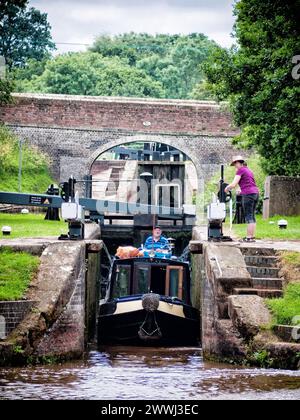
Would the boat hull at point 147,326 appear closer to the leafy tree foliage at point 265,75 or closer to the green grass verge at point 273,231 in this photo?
the green grass verge at point 273,231

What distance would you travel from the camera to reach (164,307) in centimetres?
2066

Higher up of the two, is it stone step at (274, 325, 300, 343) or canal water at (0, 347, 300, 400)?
stone step at (274, 325, 300, 343)

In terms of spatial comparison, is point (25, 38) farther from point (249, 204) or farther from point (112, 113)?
point (249, 204)

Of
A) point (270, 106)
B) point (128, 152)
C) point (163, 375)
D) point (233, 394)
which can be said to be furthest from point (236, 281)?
point (128, 152)

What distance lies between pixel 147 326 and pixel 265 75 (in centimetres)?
884

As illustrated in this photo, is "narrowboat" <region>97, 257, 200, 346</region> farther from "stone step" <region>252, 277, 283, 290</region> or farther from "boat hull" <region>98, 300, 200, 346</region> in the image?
"stone step" <region>252, 277, 283, 290</region>

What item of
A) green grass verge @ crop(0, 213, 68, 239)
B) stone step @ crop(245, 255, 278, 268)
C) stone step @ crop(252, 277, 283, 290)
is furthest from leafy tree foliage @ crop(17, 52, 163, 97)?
stone step @ crop(252, 277, 283, 290)

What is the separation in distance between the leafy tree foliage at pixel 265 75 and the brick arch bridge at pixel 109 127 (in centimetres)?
1590

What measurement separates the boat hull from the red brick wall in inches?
1055

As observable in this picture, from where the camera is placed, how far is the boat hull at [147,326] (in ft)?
67.4

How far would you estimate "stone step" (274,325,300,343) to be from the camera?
52.5 ft

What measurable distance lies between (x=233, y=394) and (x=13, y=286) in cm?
483

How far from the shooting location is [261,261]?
19.7 meters

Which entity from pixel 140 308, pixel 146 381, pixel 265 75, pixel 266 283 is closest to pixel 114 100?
pixel 265 75
